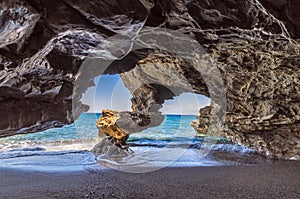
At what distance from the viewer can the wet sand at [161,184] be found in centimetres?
284

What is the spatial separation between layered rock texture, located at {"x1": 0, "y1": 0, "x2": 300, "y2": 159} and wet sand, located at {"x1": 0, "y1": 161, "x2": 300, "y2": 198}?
85cm

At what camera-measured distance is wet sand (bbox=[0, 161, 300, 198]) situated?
9.32ft

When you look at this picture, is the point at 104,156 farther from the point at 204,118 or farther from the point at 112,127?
the point at 204,118

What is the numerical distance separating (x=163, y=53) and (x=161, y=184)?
Result: 2.13 metres

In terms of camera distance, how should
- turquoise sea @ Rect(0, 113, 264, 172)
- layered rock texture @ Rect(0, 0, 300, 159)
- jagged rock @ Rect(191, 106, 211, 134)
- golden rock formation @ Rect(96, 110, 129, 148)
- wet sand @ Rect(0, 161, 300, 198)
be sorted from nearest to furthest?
layered rock texture @ Rect(0, 0, 300, 159), wet sand @ Rect(0, 161, 300, 198), turquoise sea @ Rect(0, 113, 264, 172), golden rock formation @ Rect(96, 110, 129, 148), jagged rock @ Rect(191, 106, 211, 134)

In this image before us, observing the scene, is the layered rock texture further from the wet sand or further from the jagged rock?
the jagged rock

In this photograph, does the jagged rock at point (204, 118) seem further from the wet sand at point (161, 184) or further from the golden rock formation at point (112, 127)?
the wet sand at point (161, 184)

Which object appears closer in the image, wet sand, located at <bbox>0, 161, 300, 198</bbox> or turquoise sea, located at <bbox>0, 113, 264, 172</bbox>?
wet sand, located at <bbox>0, 161, 300, 198</bbox>

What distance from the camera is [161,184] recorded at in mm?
3314

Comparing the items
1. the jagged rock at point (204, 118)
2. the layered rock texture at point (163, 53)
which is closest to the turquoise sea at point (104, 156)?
the jagged rock at point (204, 118)

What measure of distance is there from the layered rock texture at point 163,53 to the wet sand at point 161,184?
0.85 meters

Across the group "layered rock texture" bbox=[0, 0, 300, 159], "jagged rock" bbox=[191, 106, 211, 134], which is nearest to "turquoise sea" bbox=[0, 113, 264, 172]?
"jagged rock" bbox=[191, 106, 211, 134]

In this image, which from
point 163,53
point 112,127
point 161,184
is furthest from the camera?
point 112,127

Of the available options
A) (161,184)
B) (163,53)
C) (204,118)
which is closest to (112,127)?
(204,118)
